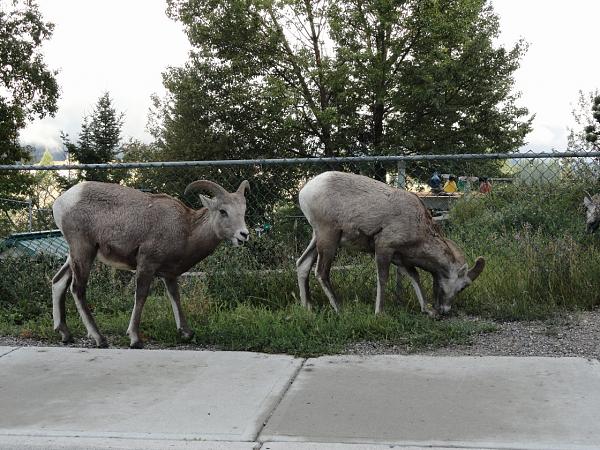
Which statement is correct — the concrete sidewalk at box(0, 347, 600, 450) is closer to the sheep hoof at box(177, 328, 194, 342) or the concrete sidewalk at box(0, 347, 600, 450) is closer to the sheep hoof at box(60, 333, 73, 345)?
the sheep hoof at box(177, 328, 194, 342)

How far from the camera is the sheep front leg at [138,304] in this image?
603 cm

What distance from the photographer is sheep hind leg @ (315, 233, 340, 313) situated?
6.78m

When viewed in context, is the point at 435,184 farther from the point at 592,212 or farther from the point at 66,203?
the point at 66,203

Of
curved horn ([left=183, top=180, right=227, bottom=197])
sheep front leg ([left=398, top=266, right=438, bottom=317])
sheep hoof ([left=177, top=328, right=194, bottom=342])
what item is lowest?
sheep hoof ([left=177, top=328, right=194, bottom=342])

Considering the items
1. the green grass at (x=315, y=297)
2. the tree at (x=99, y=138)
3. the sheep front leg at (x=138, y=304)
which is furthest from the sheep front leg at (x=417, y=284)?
the tree at (x=99, y=138)

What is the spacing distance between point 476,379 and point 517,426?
3.04 feet

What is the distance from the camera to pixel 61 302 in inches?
252

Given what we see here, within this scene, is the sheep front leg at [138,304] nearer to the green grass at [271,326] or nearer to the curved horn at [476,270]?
the green grass at [271,326]

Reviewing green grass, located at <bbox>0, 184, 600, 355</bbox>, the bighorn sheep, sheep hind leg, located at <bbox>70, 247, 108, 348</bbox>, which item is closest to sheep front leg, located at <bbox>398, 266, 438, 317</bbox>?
green grass, located at <bbox>0, 184, 600, 355</bbox>

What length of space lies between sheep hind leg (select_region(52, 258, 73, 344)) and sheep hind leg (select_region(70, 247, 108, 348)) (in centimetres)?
22

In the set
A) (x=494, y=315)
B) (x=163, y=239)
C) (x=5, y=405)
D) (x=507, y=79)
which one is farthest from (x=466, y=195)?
(x=507, y=79)

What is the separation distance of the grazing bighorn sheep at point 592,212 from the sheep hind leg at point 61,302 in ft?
20.0

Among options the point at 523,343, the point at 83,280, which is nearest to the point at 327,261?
the point at 523,343

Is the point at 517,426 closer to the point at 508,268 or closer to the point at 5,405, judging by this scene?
the point at 5,405
